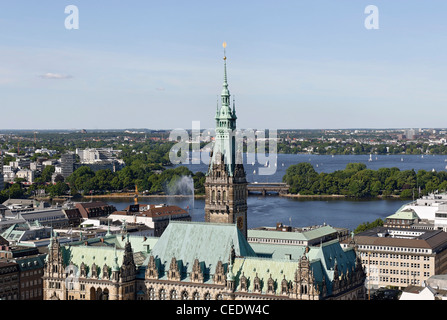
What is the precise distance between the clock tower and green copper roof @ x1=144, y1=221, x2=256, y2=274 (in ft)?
19.7

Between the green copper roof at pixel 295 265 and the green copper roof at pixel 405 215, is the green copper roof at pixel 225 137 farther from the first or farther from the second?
the green copper roof at pixel 405 215

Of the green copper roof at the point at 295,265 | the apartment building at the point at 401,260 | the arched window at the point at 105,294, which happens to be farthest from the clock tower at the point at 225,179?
the apartment building at the point at 401,260

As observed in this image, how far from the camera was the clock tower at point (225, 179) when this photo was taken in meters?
68.9

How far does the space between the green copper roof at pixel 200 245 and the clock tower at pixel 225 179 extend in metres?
6.02

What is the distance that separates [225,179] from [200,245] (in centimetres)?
915

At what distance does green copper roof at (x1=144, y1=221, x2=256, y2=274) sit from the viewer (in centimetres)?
6081

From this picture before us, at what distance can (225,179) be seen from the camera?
6906cm

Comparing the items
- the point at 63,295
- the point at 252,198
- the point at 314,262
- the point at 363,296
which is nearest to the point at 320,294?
the point at 314,262

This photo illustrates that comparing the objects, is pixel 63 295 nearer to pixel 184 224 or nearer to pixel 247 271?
pixel 184 224

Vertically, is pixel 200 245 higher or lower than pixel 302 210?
higher

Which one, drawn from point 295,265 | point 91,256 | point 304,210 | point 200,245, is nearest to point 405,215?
point 304,210

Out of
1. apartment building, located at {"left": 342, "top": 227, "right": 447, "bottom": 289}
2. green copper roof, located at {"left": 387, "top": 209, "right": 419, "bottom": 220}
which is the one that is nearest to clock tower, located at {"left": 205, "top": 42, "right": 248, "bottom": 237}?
apartment building, located at {"left": 342, "top": 227, "right": 447, "bottom": 289}

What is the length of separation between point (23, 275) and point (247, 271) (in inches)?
1149

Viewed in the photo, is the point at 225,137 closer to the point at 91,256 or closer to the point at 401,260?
the point at 91,256
